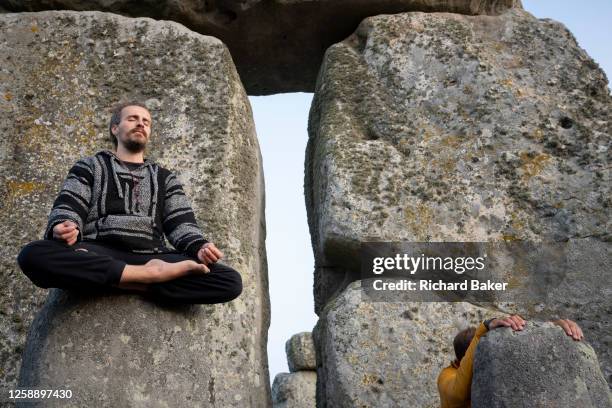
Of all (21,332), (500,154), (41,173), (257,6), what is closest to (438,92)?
(500,154)

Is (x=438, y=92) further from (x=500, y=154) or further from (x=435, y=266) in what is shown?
(x=435, y=266)

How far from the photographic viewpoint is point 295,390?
7.21m

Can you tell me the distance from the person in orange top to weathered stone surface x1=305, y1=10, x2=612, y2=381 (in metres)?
→ 0.80

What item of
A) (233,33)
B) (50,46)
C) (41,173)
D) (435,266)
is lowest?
(435,266)

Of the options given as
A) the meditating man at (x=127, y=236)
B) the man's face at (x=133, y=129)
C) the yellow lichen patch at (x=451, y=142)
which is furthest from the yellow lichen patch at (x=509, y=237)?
the man's face at (x=133, y=129)

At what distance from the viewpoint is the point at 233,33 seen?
4.89m

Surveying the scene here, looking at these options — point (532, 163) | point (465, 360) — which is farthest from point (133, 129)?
point (532, 163)

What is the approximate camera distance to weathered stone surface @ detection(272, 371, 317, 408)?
7141mm

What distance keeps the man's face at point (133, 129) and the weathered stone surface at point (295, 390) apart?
14.5 ft

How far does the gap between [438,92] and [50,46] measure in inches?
79.8

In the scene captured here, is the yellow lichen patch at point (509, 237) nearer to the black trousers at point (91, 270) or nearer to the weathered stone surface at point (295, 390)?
the black trousers at point (91, 270)

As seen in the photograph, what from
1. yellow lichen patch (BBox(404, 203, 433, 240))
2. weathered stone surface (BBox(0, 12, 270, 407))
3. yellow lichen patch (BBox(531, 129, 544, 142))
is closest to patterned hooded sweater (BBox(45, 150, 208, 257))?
weathered stone surface (BBox(0, 12, 270, 407))

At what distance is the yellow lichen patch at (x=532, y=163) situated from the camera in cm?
398

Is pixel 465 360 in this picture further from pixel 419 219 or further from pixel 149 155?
pixel 149 155
